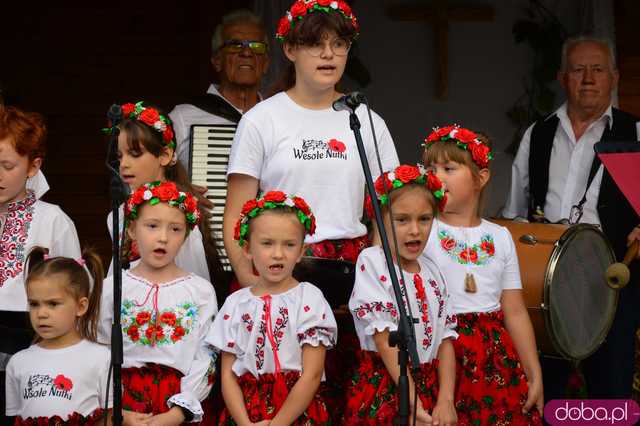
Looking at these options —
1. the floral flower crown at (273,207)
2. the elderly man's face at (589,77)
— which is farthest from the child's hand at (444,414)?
the elderly man's face at (589,77)

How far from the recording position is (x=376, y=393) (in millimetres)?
4184

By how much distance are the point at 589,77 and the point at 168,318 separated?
9.10 ft

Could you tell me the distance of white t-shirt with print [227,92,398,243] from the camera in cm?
438

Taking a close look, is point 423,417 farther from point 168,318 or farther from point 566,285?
point 566,285

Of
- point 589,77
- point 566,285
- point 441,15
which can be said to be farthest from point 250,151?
point 441,15

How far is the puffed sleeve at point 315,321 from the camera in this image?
4.05 m

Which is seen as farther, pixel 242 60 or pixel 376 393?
pixel 242 60

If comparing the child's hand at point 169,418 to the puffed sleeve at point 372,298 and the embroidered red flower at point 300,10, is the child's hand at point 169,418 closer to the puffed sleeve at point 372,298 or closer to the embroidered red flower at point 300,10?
the puffed sleeve at point 372,298

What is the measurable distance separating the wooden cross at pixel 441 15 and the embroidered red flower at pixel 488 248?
2.99 metres

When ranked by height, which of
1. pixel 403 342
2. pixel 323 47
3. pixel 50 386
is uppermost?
pixel 323 47

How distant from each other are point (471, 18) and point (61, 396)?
13.9 feet

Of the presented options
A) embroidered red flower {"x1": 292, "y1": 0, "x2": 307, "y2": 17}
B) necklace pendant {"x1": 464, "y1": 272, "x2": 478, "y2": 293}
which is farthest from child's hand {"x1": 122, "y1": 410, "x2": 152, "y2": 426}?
embroidered red flower {"x1": 292, "y1": 0, "x2": 307, "y2": 17}

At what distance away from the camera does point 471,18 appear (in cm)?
746

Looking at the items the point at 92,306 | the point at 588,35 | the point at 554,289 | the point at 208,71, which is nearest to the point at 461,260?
the point at 554,289
